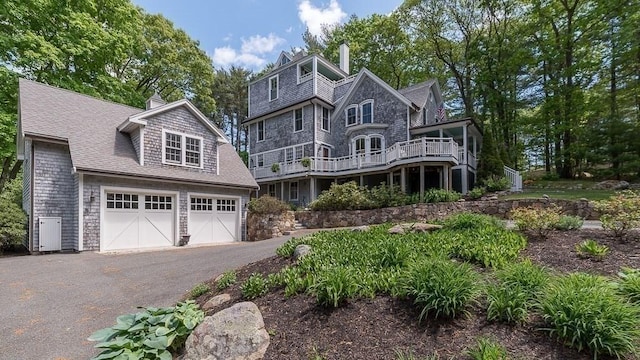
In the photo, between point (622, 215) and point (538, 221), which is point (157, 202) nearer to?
point (538, 221)

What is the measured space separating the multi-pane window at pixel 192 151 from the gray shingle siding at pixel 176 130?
0.88ft

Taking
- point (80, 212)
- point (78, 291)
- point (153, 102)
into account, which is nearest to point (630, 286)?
point (78, 291)

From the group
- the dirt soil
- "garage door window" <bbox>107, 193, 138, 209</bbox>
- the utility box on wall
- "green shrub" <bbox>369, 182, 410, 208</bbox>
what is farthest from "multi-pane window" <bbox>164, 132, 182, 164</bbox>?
the dirt soil

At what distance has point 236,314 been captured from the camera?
330cm

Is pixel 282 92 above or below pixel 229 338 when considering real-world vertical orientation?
above

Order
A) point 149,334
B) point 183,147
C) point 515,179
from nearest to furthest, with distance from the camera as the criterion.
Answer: point 149,334, point 183,147, point 515,179

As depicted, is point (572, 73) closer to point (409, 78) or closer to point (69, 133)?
point (409, 78)

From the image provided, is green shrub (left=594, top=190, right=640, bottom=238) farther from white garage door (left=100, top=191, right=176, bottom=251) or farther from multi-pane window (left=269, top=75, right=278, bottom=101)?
multi-pane window (left=269, top=75, right=278, bottom=101)

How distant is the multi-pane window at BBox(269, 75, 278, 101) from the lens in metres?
23.1

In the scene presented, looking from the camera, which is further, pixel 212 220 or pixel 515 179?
pixel 515 179

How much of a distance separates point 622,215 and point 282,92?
67.4 ft

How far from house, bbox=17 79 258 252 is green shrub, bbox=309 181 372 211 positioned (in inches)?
149

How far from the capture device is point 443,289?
3.03 metres

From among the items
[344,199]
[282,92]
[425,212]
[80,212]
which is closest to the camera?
[80,212]
